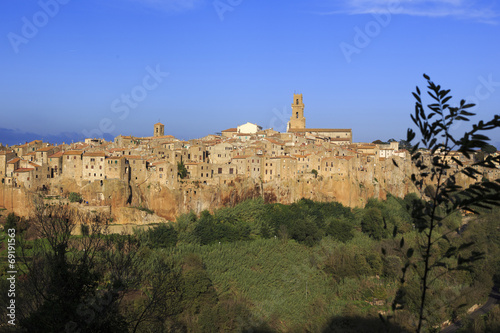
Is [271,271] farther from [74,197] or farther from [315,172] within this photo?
[315,172]

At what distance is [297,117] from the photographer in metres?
78.1

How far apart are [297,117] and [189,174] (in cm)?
3657

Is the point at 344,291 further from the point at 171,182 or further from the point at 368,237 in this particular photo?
the point at 171,182

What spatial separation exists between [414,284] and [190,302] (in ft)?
43.5

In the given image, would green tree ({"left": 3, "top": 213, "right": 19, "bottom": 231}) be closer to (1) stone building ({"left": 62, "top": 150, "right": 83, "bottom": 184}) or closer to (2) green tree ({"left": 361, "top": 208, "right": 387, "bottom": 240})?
(1) stone building ({"left": 62, "top": 150, "right": 83, "bottom": 184})

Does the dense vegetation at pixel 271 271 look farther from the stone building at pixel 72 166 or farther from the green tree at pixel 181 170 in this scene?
the stone building at pixel 72 166

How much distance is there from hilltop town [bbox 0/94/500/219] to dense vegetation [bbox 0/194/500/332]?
194 centimetres

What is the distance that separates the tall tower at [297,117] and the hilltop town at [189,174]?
17.6 meters

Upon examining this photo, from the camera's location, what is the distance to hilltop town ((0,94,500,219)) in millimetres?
39750

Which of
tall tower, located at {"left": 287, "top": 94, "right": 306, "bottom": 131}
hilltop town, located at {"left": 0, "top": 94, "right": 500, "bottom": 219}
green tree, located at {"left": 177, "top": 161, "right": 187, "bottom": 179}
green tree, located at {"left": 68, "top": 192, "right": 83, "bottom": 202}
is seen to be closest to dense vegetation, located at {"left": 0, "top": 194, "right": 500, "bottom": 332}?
hilltop town, located at {"left": 0, "top": 94, "right": 500, "bottom": 219}

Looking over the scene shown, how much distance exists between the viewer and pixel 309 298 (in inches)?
1191

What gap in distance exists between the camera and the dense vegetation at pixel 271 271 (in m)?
22.9

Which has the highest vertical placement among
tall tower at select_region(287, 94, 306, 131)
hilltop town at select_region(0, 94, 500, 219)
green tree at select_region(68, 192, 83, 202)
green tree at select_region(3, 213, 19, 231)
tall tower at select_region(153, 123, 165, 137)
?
tall tower at select_region(287, 94, 306, 131)

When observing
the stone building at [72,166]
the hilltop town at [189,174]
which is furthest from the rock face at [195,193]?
the stone building at [72,166]
